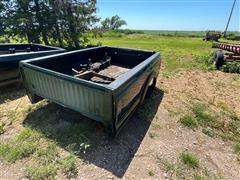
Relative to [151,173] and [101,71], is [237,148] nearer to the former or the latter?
[151,173]

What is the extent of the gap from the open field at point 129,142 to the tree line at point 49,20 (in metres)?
6.14

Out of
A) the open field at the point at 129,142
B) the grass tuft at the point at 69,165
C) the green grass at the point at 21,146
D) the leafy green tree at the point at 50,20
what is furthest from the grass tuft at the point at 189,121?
the leafy green tree at the point at 50,20

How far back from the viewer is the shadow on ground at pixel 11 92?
3.80 m

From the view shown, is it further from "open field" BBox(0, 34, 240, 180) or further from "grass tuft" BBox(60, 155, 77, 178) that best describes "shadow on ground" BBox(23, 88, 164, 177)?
"grass tuft" BBox(60, 155, 77, 178)

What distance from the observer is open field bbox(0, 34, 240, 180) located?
6.77 feet

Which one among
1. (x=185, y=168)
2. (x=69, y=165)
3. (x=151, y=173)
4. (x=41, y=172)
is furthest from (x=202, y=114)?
(x=41, y=172)

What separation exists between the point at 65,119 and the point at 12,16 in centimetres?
786

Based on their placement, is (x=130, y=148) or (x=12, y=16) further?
(x=12, y=16)

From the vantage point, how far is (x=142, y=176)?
2006 mm

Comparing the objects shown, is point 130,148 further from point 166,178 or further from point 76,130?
point 76,130

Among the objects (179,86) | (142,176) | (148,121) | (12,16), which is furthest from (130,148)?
(12,16)

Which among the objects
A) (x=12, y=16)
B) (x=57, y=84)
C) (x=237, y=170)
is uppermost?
(x=12, y=16)

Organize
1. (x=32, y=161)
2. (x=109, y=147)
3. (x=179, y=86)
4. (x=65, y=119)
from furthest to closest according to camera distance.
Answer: (x=179, y=86), (x=65, y=119), (x=109, y=147), (x=32, y=161)

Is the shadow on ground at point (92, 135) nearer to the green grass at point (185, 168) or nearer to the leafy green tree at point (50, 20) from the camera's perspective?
the green grass at point (185, 168)
